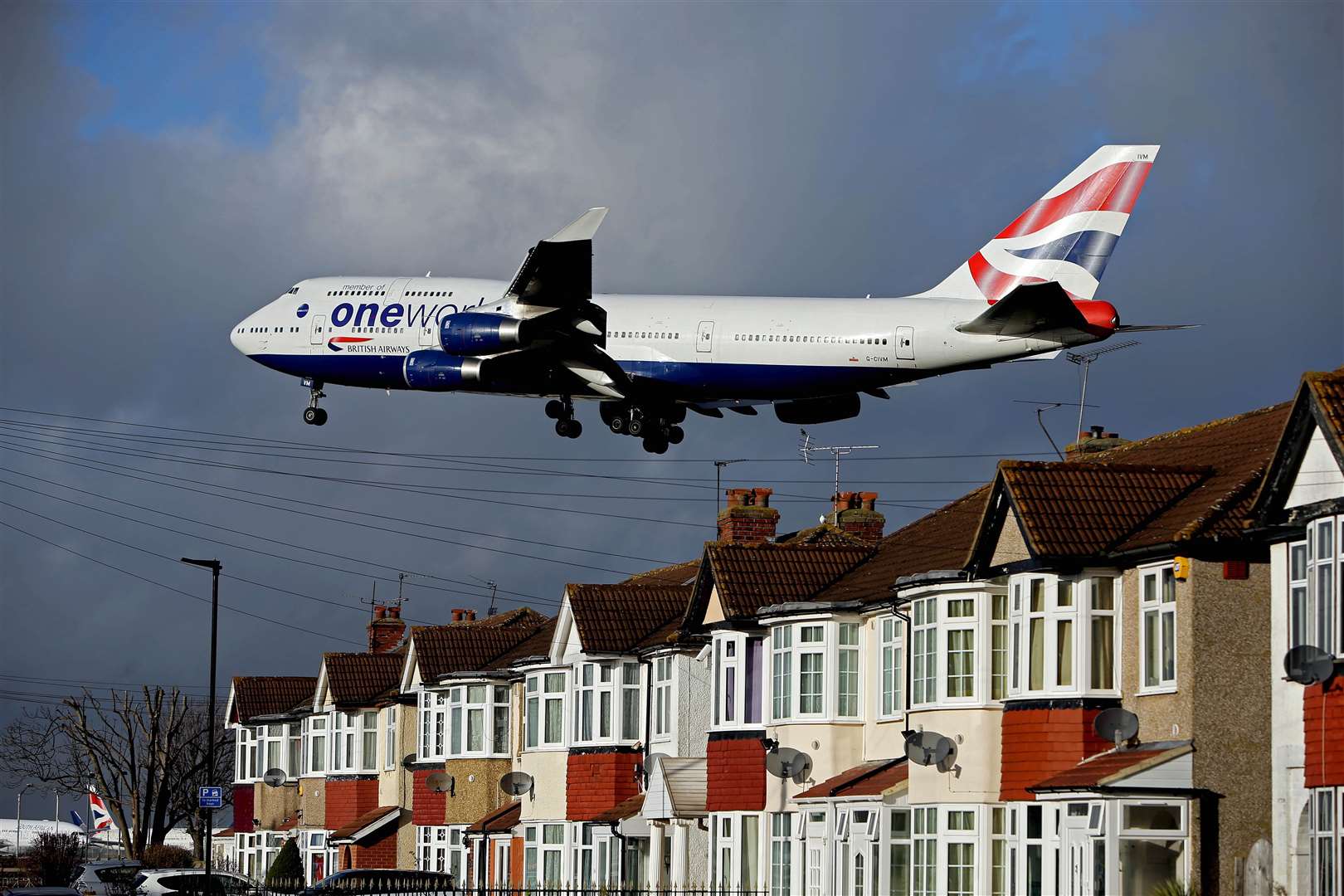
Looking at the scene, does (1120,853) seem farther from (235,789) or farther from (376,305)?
(235,789)

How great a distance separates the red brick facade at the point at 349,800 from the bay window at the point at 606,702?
21.5 m

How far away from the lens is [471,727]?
6203 cm

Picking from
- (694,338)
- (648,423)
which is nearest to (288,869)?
(648,423)

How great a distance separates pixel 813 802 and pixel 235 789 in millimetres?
55912

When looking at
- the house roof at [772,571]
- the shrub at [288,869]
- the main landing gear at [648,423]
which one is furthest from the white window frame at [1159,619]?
the shrub at [288,869]

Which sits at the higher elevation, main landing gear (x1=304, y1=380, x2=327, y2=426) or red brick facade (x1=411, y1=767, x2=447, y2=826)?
main landing gear (x1=304, y1=380, x2=327, y2=426)

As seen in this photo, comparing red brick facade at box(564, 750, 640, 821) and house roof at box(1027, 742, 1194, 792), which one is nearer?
house roof at box(1027, 742, 1194, 792)

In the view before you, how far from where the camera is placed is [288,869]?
69.5m

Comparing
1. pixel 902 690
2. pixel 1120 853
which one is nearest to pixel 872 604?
pixel 902 690

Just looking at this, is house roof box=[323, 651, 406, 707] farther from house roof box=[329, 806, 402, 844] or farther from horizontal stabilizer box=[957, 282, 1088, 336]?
horizontal stabilizer box=[957, 282, 1088, 336]

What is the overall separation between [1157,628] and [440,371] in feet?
66.4

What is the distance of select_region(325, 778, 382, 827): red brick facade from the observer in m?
73.1

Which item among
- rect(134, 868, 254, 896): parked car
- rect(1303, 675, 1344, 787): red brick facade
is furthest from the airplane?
rect(1303, 675, 1344, 787): red brick facade

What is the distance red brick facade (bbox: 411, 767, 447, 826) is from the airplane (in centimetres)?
1789
